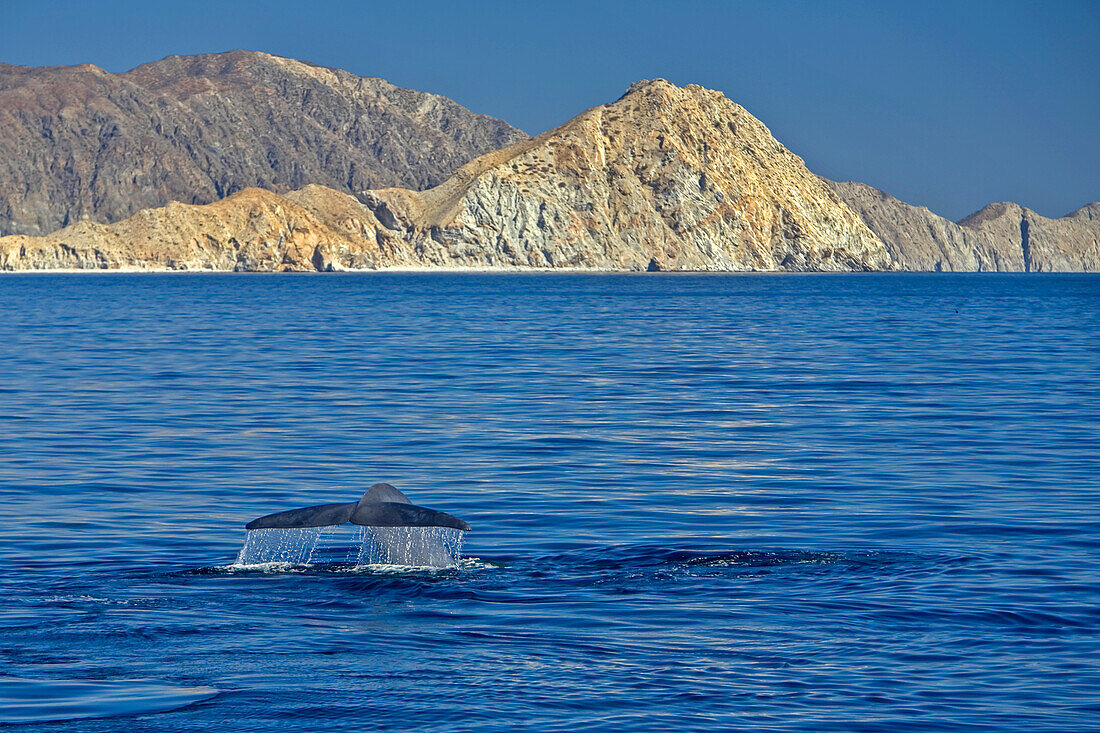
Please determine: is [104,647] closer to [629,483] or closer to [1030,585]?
[1030,585]

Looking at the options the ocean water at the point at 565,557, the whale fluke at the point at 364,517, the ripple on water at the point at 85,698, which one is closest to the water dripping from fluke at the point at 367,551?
the ocean water at the point at 565,557

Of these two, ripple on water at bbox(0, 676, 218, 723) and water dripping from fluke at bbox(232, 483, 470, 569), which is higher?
water dripping from fluke at bbox(232, 483, 470, 569)

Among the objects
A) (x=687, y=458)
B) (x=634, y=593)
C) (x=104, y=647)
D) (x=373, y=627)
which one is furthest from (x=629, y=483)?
(x=104, y=647)

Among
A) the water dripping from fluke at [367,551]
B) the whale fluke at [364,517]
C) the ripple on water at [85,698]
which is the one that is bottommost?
the ripple on water at [85,698]

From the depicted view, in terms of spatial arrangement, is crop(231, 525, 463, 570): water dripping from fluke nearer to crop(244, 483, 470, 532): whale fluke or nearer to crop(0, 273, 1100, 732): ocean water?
crop(0, 273, 1100, 732): ocean water

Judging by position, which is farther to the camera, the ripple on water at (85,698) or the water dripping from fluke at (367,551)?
the water dripping from fluke at (367,551)

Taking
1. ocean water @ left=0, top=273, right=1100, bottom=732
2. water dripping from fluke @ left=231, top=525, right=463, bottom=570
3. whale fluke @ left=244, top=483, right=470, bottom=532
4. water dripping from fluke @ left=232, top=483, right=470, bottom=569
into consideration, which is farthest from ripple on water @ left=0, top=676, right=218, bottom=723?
water dripping from fluke @ left=231, top=525, right=463, bottom=570

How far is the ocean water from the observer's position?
40.4 ft

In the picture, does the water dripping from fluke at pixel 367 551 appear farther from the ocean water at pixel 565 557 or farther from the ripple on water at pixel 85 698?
the ripple on water at pixel 85 698

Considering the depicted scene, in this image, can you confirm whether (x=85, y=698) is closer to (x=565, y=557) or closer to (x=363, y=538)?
(x=363, y=538)

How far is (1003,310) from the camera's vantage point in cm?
13050

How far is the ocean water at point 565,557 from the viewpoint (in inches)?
485

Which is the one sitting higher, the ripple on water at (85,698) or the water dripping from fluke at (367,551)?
the water dripping from fluke at (367,551)

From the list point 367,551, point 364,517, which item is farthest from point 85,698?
point 367,551
